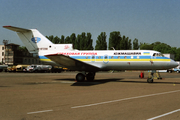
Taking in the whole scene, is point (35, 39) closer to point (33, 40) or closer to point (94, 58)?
point (33, 40)

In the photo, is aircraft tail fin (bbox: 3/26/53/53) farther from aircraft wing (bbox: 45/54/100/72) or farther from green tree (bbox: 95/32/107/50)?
green tree (bbox: 95/32/107/50)

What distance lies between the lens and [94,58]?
2581cm

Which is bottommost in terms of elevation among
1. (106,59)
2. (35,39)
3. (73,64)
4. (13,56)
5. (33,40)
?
(73,64)

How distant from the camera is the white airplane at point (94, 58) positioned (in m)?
23.8

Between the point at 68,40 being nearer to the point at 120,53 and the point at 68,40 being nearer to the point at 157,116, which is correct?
the point at 120,53

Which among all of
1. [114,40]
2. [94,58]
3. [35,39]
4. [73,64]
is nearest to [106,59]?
[94,58]

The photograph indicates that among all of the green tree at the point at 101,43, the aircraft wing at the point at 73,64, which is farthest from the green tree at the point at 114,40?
the aircraft wing at the point at 73,64

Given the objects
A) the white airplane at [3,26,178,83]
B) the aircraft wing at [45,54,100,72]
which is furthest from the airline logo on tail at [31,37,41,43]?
the aircraft wing at [45,54,100,72]

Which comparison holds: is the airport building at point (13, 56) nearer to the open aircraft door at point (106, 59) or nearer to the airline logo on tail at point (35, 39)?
the airline logo on tail at point (35, 39)

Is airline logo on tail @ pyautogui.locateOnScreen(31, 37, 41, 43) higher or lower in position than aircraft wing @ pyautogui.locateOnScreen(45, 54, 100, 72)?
higher

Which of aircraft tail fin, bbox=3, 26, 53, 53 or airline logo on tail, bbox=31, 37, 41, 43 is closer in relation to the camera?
aircraft tail fin, bbox=3, 26, 53, 53

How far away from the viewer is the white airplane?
935 inches

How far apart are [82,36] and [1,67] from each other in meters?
37.6

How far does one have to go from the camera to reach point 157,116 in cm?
773
